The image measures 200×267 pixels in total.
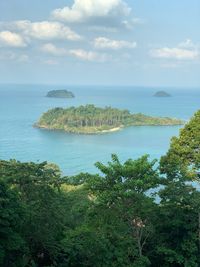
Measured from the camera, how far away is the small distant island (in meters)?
93.4

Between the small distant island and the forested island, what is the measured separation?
77822mm

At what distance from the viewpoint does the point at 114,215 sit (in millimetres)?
9344

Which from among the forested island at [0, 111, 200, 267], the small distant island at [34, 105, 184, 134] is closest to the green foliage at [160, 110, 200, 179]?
the forested island at [0, 111, 200, 267]

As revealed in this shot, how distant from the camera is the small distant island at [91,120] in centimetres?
9344

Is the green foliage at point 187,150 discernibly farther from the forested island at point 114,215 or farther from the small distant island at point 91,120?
the small distant island at point 91,120

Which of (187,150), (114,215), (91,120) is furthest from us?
(91,120)

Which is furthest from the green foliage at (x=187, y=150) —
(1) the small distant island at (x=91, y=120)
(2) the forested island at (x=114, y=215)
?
(1) the small distant island at (x=91, y=120)

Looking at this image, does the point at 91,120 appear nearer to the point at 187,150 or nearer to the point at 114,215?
the point at 187,150

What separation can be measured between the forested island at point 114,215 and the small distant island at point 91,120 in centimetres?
7782

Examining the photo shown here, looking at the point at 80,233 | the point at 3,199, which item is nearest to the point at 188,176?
the point at 80,233

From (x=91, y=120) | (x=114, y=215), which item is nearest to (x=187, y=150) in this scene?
(x=114, y=215)

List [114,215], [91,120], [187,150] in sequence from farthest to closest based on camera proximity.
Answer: [91,120]
[187,150]
[114,215]

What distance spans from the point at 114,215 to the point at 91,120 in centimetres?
8716

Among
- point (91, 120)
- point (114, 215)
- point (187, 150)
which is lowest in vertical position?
point (91, 120)
